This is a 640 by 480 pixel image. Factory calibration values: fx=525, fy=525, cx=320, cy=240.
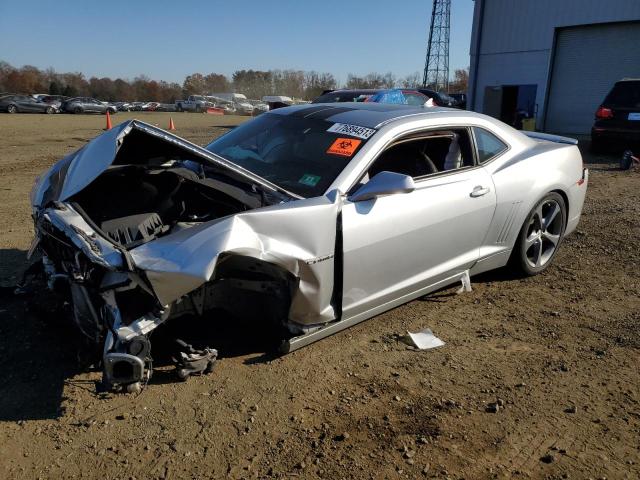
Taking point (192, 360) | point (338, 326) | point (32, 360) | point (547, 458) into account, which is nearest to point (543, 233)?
point (338, 326)

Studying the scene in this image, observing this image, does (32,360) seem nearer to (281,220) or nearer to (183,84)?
(281,220)

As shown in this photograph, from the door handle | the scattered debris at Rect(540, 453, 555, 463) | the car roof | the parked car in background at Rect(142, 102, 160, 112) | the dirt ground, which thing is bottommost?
the parked car in background at Rect(142, 102, 160, 112)

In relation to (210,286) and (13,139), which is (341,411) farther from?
(13,139)

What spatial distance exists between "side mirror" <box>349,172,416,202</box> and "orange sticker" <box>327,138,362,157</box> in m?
0.35

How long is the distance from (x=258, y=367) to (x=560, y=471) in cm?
168

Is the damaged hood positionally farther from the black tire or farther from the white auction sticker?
the black tire

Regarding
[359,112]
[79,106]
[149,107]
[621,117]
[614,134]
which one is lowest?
[149,107]

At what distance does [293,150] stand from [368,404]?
1.80 m

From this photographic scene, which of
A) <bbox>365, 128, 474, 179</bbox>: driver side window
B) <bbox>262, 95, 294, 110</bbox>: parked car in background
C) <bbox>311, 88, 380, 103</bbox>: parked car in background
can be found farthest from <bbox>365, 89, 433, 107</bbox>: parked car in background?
<bbox>365, 128, 474, 179</bbox>: driver side window

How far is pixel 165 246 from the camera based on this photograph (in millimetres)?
2578

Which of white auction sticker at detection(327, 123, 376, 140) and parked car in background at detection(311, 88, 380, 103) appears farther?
parked car in background at detection(311, 88, 380, 103)

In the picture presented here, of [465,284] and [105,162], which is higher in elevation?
[105,162]

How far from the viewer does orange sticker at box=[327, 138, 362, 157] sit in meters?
3.42

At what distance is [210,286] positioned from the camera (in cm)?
294
